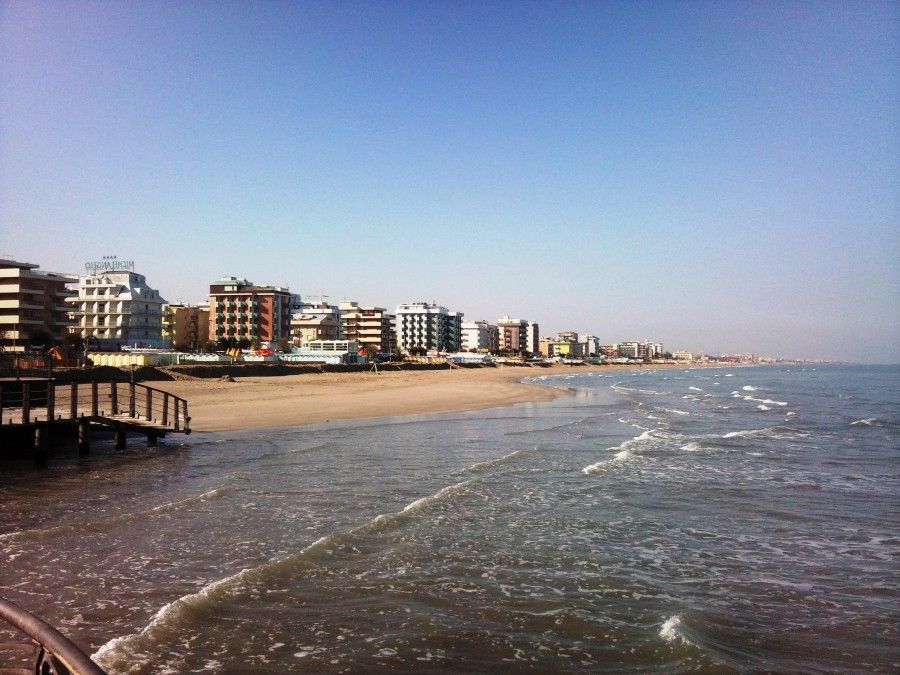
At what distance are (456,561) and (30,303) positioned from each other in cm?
8443

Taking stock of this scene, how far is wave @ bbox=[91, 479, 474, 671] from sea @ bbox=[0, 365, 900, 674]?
46mm

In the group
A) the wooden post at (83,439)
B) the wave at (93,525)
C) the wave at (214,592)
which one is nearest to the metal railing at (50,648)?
the wave at (214,592)

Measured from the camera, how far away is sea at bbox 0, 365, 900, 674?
809 centimetres

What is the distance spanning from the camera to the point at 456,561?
37.3 feet

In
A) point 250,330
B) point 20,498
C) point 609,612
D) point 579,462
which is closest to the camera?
point 609,612

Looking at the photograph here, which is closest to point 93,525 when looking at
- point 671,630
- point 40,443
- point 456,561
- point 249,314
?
point 456,561

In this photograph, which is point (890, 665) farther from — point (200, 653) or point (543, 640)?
point (200, 653)

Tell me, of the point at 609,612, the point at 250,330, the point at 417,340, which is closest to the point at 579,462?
the point at 609,612

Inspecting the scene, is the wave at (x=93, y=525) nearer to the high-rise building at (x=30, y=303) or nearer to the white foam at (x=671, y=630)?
the white foam at (x=671, y=630)

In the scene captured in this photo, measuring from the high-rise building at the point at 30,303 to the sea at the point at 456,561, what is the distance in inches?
2509

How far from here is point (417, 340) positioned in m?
200

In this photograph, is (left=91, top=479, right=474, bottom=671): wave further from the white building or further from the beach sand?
the white building

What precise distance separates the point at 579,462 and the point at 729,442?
34.1 feet

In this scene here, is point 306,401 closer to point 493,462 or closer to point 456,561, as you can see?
point 493,462
